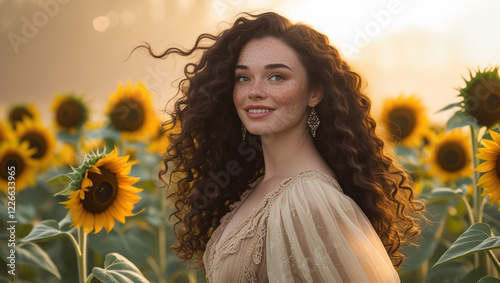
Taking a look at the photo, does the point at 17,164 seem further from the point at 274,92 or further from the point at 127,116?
the point at 274,92

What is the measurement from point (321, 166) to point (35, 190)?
3046mm

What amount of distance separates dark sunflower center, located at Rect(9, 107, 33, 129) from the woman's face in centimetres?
350

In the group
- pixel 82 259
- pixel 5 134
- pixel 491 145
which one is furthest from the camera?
pixel 5 134

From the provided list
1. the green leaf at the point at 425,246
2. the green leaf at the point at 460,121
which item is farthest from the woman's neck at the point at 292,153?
the green leaf at the point at 425,246

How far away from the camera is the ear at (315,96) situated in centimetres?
246

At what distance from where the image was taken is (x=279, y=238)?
2.10 meters

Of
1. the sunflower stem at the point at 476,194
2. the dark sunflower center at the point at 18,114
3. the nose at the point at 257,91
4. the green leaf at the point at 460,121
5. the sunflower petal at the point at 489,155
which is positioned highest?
the dark sunflower center at the point at 18,114

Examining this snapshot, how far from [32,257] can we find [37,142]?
2.22m

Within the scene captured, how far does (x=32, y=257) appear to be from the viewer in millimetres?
2887

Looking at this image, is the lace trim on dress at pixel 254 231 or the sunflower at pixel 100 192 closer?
the lace trim on dress at pixel 254 231

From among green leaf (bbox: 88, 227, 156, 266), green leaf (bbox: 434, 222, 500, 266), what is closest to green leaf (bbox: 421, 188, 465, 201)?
green leaf (bbox: 434, 222, 500, 266)

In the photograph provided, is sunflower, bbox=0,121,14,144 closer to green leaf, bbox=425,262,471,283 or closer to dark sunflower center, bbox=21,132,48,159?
dark sunflower center, bbox=21,132,48,159

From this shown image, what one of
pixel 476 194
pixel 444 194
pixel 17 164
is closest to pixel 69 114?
pixel 17 164

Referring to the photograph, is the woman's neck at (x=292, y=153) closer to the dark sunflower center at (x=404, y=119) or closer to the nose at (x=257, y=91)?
the nose at (x=257, y=91)
